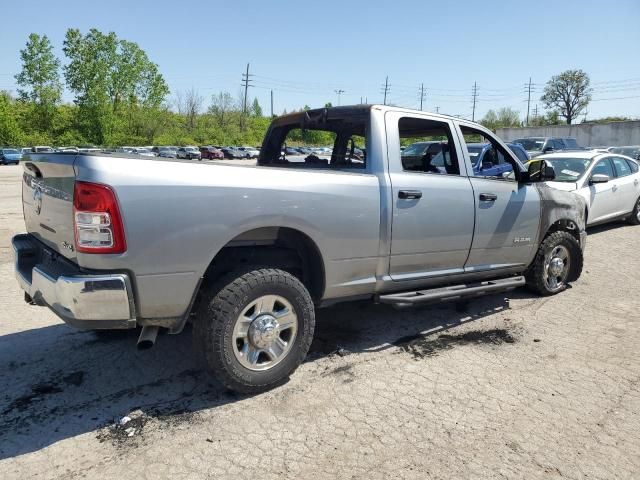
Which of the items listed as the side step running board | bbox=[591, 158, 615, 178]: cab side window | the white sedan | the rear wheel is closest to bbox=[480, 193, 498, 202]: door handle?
the side step running board

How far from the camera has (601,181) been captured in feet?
28.4

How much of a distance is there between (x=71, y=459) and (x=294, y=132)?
3.50 m

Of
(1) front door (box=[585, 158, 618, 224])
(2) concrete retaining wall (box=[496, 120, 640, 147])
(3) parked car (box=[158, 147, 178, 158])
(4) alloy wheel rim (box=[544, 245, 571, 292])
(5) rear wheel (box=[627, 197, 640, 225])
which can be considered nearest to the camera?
(4) alloy wheel rim (box=[544, 245, 571, 292])

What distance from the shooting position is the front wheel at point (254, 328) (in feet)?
10.1

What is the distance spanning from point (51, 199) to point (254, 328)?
5.08 ft

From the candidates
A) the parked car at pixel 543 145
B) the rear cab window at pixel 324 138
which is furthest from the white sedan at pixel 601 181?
the parked car at pixel 543 145

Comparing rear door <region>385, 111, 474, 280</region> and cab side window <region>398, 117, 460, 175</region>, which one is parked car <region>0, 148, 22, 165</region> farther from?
rear door <region>385, 111, 474, 280</region>

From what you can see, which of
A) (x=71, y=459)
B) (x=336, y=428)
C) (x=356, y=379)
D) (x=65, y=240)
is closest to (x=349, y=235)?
(x=356, y=379)

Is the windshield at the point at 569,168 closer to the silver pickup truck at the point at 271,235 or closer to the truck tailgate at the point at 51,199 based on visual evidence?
the silver pickup truck at the point at 271,235

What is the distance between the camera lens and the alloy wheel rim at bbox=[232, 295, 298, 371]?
322 cm

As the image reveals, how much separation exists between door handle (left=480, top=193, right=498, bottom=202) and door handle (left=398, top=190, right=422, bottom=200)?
836mm

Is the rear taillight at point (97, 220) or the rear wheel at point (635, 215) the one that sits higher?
the rear taillight at point (97, 220)

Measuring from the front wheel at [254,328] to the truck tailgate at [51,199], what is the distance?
0.93 meters

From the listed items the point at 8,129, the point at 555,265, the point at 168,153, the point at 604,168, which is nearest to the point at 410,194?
the point at 555,265
